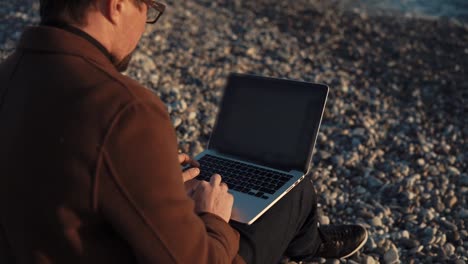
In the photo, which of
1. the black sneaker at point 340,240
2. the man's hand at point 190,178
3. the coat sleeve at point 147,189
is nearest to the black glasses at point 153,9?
the coat sleeve at point 147,189

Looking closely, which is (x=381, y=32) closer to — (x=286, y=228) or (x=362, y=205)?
(x=362, y=205)

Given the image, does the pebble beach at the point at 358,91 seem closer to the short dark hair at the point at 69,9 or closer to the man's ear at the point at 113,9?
the man's ear at the point at 113,9

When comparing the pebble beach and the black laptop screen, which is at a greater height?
the black laptop screen

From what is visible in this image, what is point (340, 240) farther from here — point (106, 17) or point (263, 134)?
point (106, 17)

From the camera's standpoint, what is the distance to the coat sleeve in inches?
72.4

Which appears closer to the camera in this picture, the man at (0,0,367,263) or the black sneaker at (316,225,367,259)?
the man at (0,0,367,263)

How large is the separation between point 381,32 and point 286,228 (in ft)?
32.6

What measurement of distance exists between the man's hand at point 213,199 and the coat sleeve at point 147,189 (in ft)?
1.64

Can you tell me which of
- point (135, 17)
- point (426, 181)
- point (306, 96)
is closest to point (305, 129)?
point (306, 96)

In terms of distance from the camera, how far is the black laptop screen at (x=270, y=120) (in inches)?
155

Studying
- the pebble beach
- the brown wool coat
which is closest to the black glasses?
the brown wool coat

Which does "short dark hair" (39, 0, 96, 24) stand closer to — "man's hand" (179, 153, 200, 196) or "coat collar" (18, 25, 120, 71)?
"coat collar" (18, 25, 120, 71)

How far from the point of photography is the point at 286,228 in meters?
3.41

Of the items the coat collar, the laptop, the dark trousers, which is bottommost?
the dark trousers
